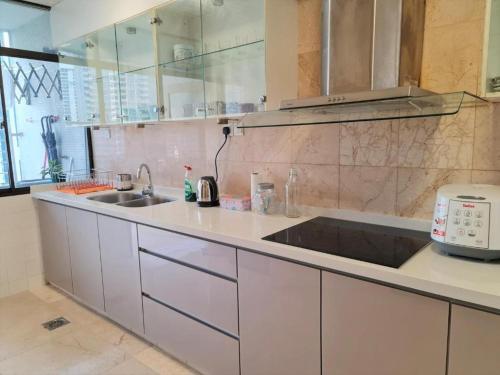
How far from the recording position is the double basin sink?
2826 mm

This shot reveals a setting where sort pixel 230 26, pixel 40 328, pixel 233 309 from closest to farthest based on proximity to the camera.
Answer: pixel 233 309
pixel 230 26
pixel 40 328

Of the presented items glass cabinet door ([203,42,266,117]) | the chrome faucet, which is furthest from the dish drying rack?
glass cabinet door ([203,42,266,117])

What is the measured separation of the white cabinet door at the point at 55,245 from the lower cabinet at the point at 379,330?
2.35 m

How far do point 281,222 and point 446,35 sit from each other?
113cm

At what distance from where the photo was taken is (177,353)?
209 centimetres

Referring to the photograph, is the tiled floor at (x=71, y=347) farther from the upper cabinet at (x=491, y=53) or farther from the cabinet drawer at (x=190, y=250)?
the upper cabinet at (x=491, y=53)

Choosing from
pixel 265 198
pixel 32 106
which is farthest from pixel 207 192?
pixel 32 106

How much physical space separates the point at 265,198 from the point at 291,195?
0.15 meters

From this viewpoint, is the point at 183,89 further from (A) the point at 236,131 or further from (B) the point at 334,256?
(B) the point at 334,256

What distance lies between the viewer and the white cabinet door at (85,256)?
8.49ft

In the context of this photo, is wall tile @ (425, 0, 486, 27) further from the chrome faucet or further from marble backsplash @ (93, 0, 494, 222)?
the chrome faucet

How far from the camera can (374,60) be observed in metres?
1.44

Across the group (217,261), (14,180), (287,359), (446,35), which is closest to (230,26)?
(446,35)

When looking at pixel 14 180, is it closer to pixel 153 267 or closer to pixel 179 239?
pixel 153 267
